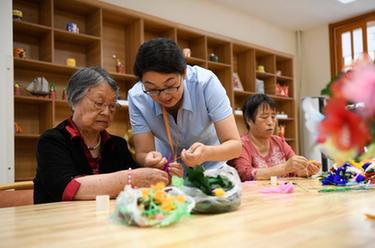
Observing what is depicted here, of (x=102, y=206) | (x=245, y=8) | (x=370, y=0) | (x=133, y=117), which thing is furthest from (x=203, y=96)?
(x=370, y=0)

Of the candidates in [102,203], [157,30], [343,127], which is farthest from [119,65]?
[343,127]

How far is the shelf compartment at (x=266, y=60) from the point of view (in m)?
6.09

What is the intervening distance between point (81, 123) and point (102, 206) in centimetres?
64

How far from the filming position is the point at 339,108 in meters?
0.34

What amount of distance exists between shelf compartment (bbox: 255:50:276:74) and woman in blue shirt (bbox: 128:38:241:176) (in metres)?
4.35

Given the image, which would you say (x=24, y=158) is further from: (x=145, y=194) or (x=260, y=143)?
(x=145, y=194)

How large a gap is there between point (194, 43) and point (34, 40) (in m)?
2.20

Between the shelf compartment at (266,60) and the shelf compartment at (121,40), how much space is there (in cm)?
232

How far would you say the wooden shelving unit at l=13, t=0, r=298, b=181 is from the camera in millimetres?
3633

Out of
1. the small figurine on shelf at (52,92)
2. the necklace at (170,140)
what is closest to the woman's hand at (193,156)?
the necklace at (170,140)

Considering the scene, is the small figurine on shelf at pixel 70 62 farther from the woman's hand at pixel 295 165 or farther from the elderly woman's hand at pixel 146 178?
the elderly woman's hand at pixel 146 178

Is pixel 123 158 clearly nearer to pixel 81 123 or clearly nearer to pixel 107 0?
pixel 81 123

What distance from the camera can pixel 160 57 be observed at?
150 centimetres

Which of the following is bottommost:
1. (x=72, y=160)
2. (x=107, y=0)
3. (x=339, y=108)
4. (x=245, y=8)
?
(x=72, y=160)
